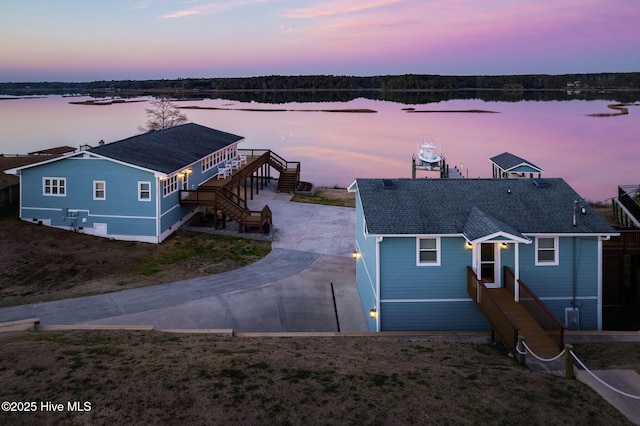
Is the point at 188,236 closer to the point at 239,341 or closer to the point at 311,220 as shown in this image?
the point at 311,220

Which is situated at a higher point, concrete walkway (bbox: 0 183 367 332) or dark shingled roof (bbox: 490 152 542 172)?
dark shingled roof (bbox: 490 152 542 172)

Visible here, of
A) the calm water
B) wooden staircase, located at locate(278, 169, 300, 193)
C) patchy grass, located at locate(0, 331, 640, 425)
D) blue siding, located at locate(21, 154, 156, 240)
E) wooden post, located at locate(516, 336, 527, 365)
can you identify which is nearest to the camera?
patchy grass, located at locate(0, 331, 640, 425)

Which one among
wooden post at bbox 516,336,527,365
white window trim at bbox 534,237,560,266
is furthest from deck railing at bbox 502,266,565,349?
wooden post at bbox 516,336,527,365

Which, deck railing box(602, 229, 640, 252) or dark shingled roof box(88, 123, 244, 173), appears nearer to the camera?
deck railing box(602, 229, 640, 252)

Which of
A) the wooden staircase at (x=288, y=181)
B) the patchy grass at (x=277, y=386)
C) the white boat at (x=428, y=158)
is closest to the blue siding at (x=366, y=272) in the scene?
A: the patchy grass at (x=277, y=386)

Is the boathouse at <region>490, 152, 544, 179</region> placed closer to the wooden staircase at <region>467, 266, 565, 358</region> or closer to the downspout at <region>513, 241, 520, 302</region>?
the downspout at <region>513, 241, 520, 302</region>

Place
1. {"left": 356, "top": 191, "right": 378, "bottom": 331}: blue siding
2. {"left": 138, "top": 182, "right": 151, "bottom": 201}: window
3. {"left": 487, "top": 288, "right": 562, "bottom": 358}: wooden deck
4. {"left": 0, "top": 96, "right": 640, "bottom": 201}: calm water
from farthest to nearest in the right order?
{"left": 0, "top": 96, "right": 640, "bottom": 201}: calm water → {"left": 138, "top": 182, "right": 151, "bottom": 201}: window → {"left": 356, "top": 191, "right": 378, "bottom": 331}: blue siding → {"left": 487, "top": 288, "right": 562, "bottom": 358}: wooden deck

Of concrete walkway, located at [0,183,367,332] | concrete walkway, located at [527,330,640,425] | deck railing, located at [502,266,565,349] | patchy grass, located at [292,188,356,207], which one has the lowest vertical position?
concrete walkway, located at [0,183,367,332]

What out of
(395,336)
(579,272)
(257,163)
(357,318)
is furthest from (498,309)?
(257,163)

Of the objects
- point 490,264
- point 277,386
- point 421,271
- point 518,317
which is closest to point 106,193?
point 421,271
